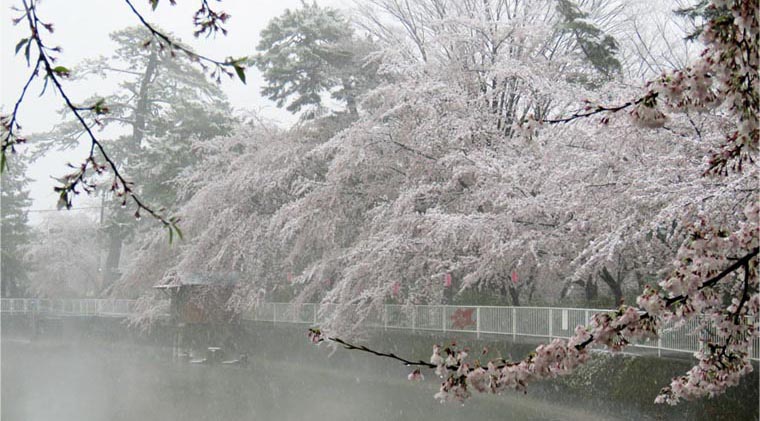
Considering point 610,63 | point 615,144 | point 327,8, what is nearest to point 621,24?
point 610,63

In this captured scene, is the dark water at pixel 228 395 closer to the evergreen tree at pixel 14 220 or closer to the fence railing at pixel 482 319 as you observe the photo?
the fence railing at pixel 482 319

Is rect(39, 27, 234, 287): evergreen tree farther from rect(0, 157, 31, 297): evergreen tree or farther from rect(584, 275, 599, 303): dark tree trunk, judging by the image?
rect(584, 275, 599, 303): dark tree trunk

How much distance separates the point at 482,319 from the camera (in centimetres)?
1313

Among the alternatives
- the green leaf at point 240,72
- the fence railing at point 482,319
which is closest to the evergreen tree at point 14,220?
the fence railing at point 482,319

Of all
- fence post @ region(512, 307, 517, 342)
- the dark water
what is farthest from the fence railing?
the dark water

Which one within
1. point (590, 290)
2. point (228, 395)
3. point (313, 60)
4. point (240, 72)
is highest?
point (313, 60)

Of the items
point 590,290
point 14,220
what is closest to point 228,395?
point 590,290

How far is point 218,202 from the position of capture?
1653 cm

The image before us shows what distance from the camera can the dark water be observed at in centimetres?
1023

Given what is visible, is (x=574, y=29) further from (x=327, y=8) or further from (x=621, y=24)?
(x=327, y=8)

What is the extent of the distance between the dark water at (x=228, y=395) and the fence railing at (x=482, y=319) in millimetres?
1281

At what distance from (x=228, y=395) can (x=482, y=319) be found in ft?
15.8

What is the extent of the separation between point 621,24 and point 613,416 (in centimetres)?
993

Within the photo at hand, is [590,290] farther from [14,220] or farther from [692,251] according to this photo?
[14,220]
